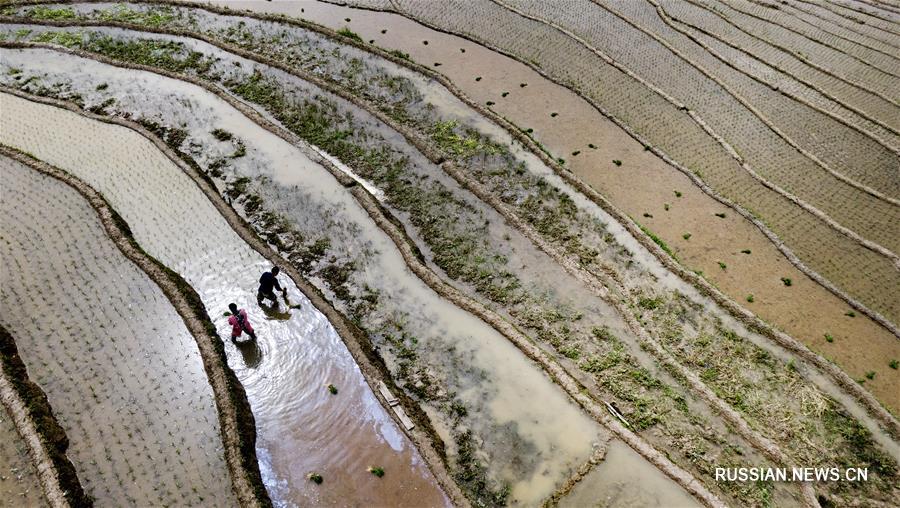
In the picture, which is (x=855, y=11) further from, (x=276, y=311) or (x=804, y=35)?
(x=276, y=311)

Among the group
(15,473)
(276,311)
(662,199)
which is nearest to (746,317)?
(662,199)

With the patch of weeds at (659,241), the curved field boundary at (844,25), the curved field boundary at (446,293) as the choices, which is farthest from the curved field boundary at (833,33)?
the curved field boundary at (446,293)

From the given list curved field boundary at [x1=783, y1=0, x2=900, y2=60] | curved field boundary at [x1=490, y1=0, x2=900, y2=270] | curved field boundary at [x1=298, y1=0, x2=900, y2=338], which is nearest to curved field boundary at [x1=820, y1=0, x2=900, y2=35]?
curved field boundary at [x1=783, y1=0, x2=900, y2=60]

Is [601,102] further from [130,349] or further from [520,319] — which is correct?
[130,349]

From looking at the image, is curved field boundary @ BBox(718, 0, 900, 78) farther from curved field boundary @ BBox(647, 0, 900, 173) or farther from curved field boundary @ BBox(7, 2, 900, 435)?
curved field boundary @ BBox(7, 2, 900, 435)

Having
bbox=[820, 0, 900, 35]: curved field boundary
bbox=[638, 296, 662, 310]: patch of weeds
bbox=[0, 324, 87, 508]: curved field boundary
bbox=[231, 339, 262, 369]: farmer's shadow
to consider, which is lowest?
bbox=[0, 324, 87, 508]: curved field boundary

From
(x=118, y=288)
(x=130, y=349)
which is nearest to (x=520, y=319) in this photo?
(x=130, y=349)
